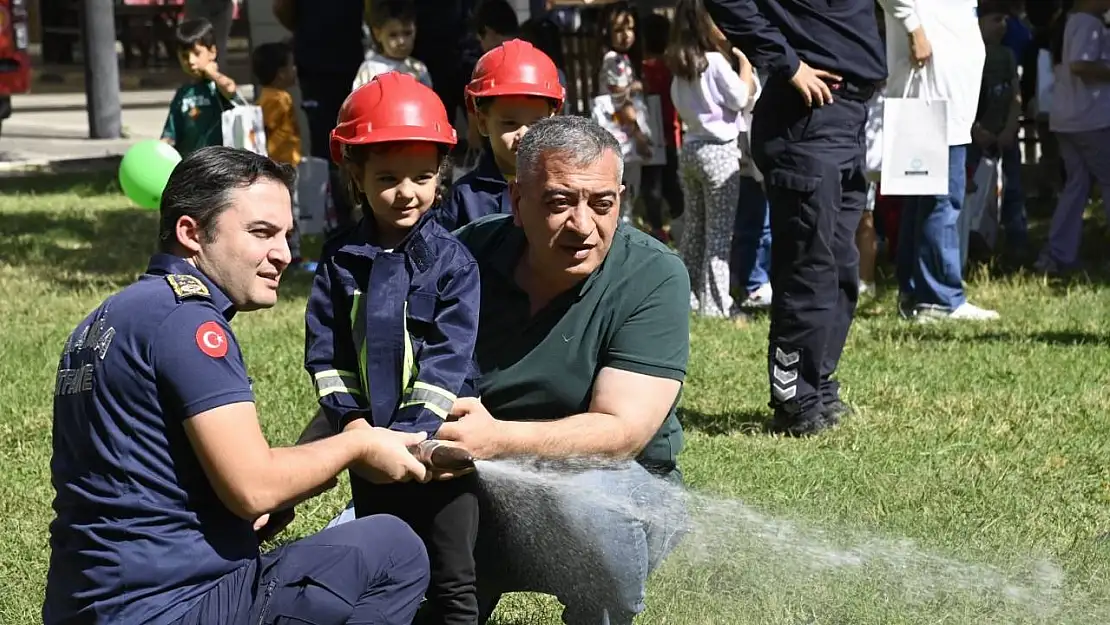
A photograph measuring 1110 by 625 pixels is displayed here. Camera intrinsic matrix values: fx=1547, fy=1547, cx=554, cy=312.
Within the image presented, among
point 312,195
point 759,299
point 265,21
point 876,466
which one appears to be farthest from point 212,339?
point 265,21

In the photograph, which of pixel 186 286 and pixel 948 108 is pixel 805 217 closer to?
pixel 948 108

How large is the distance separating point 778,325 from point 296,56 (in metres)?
5.37

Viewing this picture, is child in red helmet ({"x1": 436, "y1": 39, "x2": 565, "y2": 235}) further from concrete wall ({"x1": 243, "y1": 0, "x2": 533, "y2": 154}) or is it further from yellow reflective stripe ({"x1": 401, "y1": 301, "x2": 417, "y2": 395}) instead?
concrete wall ({"x1": 243, "y1": 0, "x2": 533, "y2": 154})

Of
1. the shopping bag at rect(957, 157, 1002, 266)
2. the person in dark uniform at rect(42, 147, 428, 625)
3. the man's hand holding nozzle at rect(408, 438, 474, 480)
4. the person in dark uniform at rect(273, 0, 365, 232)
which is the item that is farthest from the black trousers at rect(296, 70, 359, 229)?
the person in dark uniform at rect(42, 147, 428, 625)

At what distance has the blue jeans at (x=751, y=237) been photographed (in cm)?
1000

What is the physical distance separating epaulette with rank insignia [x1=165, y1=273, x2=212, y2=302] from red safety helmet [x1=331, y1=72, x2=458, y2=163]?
2.36 ft

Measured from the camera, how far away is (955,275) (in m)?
8.89

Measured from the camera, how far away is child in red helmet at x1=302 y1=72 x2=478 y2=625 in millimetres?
3750

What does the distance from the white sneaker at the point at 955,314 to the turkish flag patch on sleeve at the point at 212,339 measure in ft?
20.4

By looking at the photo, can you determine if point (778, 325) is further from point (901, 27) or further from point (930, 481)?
point (901, 27)

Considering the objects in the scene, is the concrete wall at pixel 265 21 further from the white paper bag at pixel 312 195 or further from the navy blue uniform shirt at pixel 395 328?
the navy blue uniform shirt at pixel 395 328

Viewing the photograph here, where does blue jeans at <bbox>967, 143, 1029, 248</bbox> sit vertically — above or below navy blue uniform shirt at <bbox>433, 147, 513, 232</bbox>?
below

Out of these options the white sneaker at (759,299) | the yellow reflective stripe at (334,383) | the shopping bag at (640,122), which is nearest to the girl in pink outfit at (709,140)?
the white sneaker at (759,299)

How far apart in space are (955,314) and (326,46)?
15.3 feet
